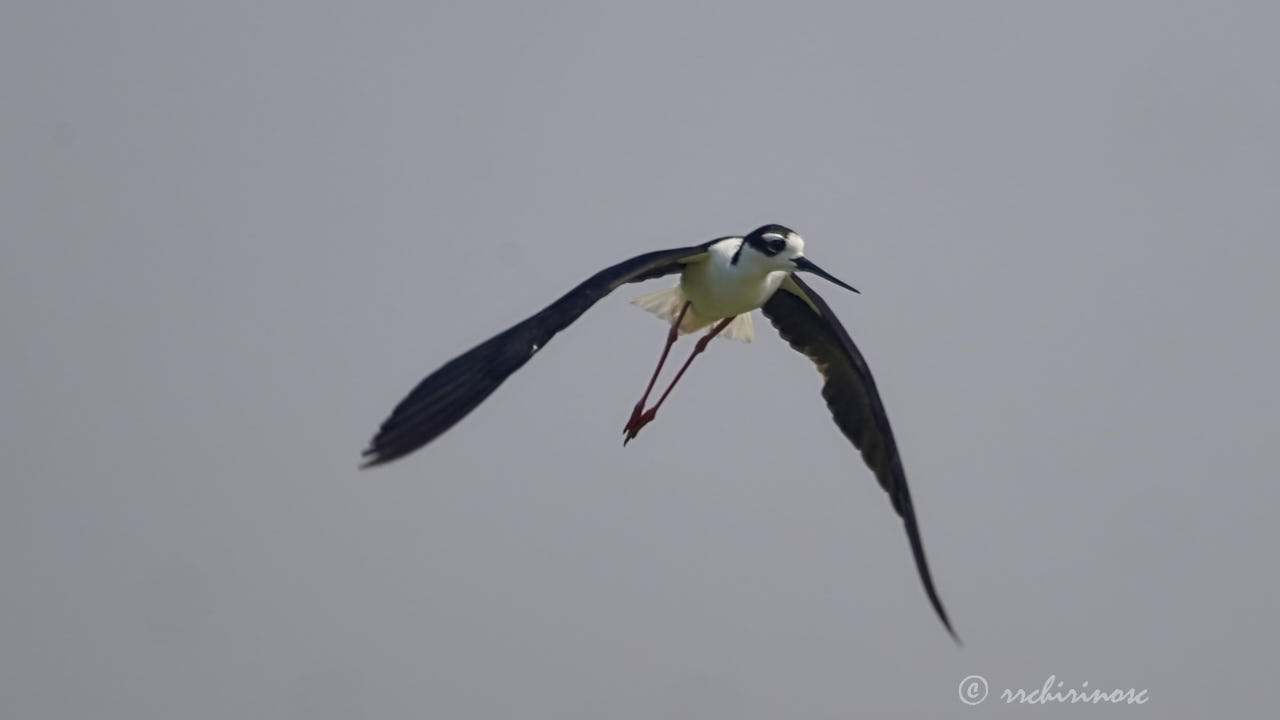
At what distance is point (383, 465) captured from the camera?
10.7 metres

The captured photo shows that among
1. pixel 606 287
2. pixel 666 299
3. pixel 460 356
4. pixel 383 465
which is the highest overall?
pixel 666 299

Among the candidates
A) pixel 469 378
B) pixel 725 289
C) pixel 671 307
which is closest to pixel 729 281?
pixel 725 289

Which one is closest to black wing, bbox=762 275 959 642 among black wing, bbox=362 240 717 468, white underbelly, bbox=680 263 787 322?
white underbelly, bbox=680 263 787 322

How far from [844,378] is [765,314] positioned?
1.01 meters

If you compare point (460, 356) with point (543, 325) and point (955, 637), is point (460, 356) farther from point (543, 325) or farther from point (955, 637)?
point (955, 637)

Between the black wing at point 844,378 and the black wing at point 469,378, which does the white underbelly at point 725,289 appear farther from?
the black wing at point 469,378

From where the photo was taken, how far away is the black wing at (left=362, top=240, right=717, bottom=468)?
430 inches

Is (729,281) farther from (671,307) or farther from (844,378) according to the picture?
(844,378)

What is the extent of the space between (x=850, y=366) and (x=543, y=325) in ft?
16.8

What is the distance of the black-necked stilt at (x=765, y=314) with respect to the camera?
1259 centimetres

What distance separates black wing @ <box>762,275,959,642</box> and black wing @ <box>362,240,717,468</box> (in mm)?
4076

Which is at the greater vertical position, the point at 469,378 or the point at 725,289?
the point at 725,289

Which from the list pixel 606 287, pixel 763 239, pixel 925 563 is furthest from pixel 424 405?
pixel 925 563

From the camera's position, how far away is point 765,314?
55.3ft
